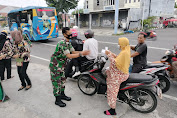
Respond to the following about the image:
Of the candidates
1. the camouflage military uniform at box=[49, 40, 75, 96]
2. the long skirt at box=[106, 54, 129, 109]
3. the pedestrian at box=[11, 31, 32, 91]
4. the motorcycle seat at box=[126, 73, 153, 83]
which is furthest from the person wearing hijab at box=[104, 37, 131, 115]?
the pedestrian at box=[11, 31, 32, 91]

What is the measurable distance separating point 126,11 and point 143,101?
26.5 m

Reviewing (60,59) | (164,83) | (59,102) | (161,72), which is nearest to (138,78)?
(161,72)

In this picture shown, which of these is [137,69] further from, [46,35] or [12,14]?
[12,14]

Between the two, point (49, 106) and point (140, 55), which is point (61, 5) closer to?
point (140, 55)

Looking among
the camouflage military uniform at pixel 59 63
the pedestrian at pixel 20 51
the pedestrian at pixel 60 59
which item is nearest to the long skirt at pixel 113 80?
the pedestrian at pixel 60 59

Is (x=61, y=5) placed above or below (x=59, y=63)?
above

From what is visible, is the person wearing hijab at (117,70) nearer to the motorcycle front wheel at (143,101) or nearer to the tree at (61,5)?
the motorcycle front wheel at (143,101)

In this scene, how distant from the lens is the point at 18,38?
355cm

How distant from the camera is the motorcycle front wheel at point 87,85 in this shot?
3566 mm

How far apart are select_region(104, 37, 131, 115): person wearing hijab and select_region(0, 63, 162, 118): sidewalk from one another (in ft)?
1.15

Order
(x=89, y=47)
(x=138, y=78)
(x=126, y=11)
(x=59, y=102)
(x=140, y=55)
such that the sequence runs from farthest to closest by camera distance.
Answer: (x=126, y=11) → (x=89, y=47) → (x=140, y=55) → (x=59, y=102) → (x=138, y=78)

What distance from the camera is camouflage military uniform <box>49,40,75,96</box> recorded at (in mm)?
2818

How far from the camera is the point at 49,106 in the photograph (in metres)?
3.28

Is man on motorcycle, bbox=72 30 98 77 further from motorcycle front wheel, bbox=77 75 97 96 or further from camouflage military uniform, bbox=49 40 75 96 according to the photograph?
camouflage military uniform, bbox=49 40 75 96
